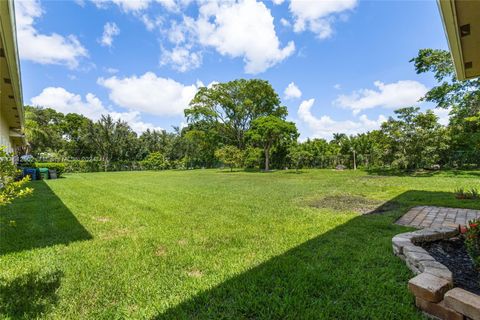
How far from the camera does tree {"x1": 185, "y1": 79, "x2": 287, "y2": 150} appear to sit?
2659cm

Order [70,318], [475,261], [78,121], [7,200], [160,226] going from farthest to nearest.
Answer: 1. [78,121]
2. [160,226]
3. [475,261]
4. [7,200]
5. [70,318]

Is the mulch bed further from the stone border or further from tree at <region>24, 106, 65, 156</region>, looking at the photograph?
tree at <region>24, 106, 65, 156</region>

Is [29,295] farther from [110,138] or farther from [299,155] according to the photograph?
[110,138]

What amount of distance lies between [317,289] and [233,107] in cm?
2672

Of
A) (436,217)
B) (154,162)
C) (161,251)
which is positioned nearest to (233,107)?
(154,162)

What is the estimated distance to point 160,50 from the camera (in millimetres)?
13219

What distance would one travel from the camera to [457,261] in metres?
2.46

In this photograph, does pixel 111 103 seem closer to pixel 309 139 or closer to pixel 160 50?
pixel 160 50

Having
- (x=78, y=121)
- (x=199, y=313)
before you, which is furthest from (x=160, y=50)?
(x=78, y=121)

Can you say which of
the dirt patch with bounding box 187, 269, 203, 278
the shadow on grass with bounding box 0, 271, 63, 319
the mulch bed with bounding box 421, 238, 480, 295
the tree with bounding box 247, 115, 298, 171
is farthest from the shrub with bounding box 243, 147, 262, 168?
the shadow on grass with bounding box 0, 271, 63, 319

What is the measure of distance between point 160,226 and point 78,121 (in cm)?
4336

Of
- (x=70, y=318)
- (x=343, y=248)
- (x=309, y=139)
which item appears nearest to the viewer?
(x=70, y=318)

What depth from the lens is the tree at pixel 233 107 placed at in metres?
26.6

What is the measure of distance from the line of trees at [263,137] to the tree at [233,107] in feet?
0.38
